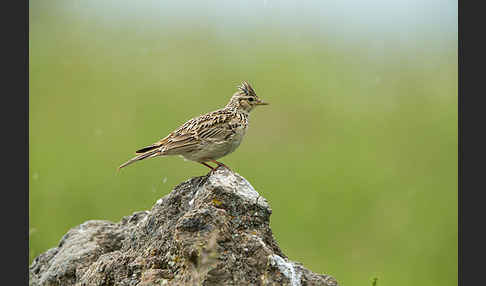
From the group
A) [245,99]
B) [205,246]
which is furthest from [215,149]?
[205,246]

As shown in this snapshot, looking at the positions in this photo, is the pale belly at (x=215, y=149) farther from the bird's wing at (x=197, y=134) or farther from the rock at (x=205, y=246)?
the rock at (x=205, y=246)

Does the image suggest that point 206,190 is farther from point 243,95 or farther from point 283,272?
point 243,95

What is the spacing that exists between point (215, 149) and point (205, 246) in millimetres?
2039

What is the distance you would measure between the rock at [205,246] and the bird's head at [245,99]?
1579mm

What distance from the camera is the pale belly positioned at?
21.5 ft

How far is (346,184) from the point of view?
42.6 ft

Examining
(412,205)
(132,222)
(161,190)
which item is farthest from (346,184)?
(132,222)

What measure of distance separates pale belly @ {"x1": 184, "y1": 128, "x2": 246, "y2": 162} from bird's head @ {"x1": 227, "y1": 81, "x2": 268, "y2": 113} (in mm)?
497

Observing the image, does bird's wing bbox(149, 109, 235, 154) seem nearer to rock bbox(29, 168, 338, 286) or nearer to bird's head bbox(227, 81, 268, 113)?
bird's head bbox(227, 81, 268, 113)

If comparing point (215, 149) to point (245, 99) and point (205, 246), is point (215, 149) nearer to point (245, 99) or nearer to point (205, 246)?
point (245, 99)

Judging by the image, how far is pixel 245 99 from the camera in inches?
282

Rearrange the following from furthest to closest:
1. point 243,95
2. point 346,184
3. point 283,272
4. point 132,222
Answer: point 346,184
point 243,95
point 132,222
point 283,272

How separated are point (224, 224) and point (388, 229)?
7.38m

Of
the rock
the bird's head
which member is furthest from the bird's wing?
the rock
